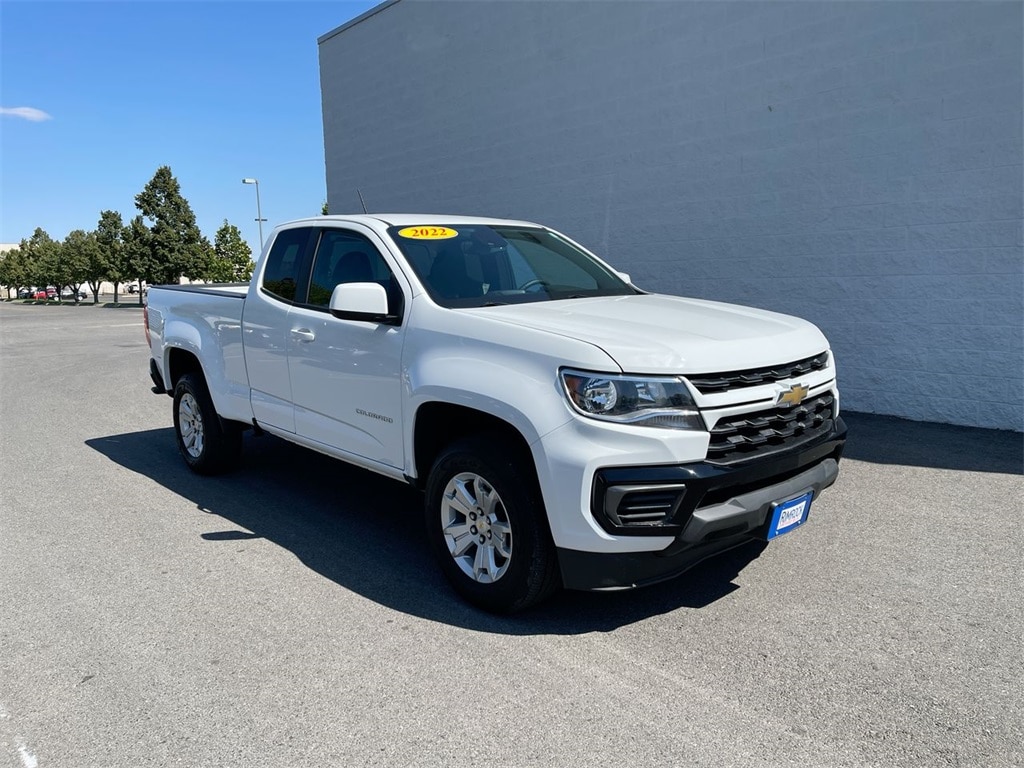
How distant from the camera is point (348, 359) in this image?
4.45 meters

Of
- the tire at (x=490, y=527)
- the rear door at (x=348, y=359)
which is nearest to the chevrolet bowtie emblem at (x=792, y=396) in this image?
the tire at (x=490, y=527)

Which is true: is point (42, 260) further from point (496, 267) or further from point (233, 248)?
point (496, 267)

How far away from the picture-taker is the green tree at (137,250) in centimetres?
5119

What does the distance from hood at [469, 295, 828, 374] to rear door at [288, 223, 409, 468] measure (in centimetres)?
63

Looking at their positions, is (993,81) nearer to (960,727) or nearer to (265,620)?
(960,727)

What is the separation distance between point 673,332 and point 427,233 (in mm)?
1776

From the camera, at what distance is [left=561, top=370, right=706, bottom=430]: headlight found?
3.26 m

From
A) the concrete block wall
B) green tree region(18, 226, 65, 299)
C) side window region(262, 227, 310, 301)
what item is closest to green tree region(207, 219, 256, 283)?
green tree region(18, 226, 65, 299)

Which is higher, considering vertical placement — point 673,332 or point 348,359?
point 673,332

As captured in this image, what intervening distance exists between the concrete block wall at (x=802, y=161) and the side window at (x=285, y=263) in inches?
217

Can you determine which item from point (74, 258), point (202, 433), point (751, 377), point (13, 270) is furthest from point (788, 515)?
point (13, 270)

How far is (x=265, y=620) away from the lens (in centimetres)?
378

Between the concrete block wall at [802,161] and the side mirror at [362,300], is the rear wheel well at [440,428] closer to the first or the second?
the side mirror at [362,300]

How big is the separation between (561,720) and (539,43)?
1048 centimetres
